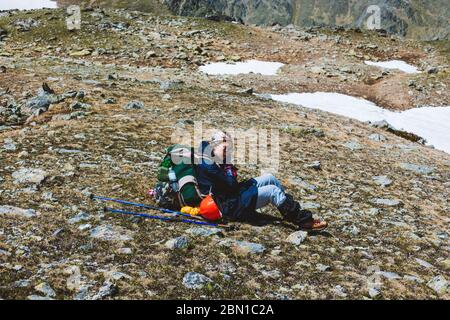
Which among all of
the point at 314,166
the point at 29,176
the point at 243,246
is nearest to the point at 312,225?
the point at 243,246

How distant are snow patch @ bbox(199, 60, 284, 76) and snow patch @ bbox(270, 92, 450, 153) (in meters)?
7.22

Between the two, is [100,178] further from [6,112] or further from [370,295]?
[6,112]

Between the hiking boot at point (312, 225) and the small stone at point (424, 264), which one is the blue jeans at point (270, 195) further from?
the small stone at point (424, 264)

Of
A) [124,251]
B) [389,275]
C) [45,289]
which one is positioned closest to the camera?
[45,289]

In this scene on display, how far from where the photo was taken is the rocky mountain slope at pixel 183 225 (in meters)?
7.13

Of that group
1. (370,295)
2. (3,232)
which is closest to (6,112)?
(3,232)

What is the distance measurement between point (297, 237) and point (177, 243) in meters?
2.51

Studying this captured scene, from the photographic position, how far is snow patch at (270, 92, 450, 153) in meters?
27.3

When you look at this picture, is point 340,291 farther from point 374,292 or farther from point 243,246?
point 243,246

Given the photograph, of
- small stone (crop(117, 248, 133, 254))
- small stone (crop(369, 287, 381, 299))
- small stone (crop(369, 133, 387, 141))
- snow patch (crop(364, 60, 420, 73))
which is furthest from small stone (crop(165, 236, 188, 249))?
snow patch (crop(364, 60, 420, 73))

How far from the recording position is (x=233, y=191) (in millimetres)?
9648

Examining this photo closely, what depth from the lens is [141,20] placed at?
4706cm

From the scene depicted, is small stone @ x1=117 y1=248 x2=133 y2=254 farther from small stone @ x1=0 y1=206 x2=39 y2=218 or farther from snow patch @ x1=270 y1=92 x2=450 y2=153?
snow patch @ x1=270 y1=92 x2=450 y2=153
